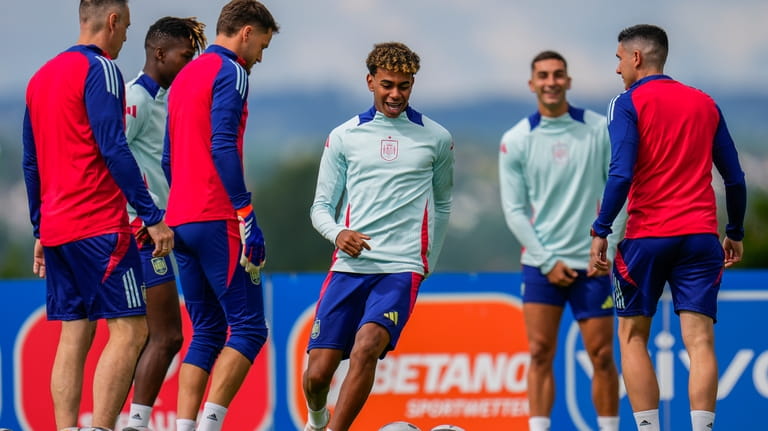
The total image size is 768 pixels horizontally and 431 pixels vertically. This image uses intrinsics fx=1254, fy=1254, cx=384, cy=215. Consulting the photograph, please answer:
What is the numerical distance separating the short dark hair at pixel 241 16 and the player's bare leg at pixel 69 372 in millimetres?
1801

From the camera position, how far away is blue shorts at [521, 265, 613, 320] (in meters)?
8.66

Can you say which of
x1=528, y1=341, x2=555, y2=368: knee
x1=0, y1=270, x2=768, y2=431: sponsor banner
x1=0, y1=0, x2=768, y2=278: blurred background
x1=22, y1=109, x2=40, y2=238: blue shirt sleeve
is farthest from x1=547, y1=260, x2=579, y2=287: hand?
x1=0, y1=0, x2=768, y2=278: blurred background

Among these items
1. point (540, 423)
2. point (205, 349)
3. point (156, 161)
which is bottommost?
point (540, 423)

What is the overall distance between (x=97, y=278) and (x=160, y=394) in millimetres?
3023

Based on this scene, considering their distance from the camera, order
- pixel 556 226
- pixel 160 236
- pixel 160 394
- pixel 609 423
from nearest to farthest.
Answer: pixel 160 236 < pixel 609 423 < pixel 556 226 < pixel 160 394

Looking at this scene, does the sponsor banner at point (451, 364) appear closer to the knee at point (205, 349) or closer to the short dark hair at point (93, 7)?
the knee at point (205, 349)

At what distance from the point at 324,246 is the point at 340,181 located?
20.9 metres

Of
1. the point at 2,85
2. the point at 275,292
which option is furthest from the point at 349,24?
the point at 275,292

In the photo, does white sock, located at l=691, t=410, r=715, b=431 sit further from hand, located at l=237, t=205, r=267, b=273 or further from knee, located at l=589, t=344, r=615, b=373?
hand, located at l=237, t=205, r=267, b=273

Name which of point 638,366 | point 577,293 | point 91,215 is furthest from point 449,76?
point 91,215

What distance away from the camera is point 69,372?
259 inches

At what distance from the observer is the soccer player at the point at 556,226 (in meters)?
8.65

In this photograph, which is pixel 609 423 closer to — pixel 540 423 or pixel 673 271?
pixel 540 423

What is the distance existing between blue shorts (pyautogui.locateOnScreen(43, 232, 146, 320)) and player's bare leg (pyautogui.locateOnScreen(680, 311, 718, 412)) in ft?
9.69
